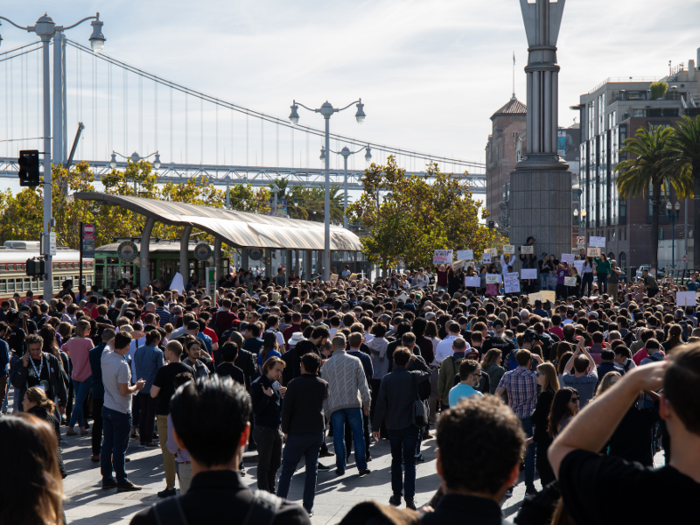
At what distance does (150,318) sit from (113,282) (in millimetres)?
23121

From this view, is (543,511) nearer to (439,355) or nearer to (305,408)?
(305,408)

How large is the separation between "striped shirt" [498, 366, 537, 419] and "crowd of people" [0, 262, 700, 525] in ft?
0.05

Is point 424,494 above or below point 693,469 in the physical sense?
below

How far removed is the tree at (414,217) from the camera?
4275 cm

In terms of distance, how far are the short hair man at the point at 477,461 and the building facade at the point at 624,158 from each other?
277 feet

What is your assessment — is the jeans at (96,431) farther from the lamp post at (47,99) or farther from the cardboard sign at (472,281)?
the cardboard sign at (472,281)

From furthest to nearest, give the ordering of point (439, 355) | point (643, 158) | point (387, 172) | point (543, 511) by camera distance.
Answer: point (643, 158) → point (387, 172) → point (439, 355) → point (543, 511)

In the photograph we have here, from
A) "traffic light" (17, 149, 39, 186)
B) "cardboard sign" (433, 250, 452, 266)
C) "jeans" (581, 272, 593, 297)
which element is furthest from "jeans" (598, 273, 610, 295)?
"traffic light" (17, 149, 39, 186)

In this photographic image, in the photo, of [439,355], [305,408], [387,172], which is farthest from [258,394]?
[387,172]

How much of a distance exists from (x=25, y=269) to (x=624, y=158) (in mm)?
79960

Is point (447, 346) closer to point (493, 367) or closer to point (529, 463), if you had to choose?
point (493, 367)

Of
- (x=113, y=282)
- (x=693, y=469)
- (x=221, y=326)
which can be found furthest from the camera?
(x=113, y=282)

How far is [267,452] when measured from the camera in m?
7.78

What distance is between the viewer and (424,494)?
27.6 ft
